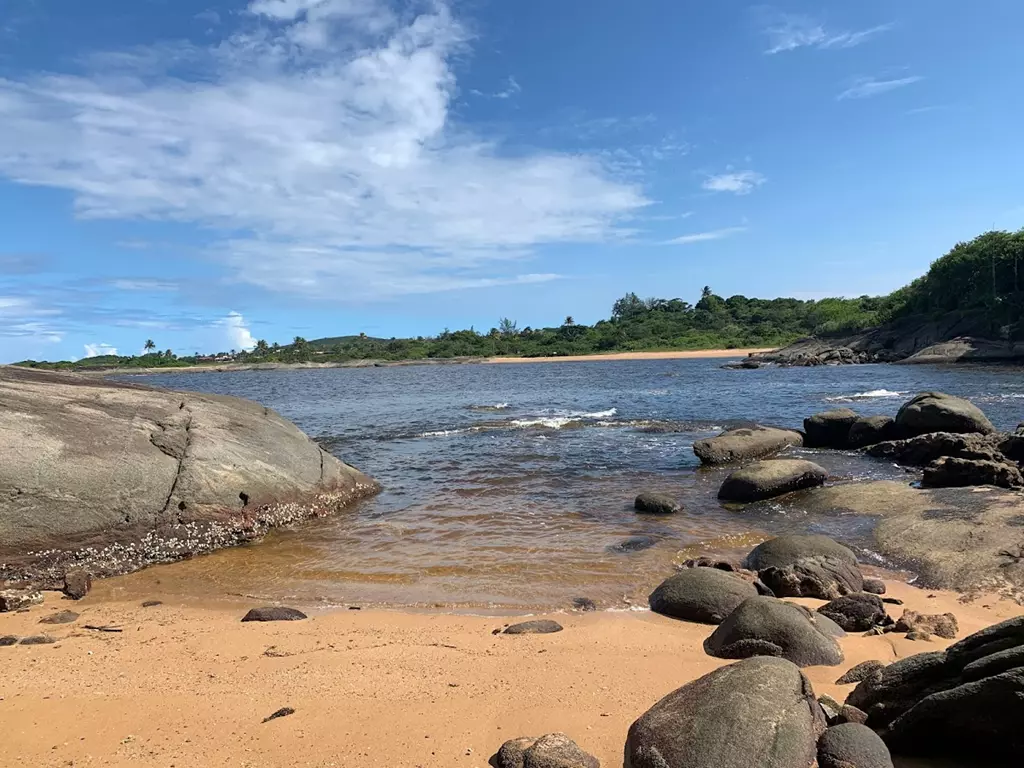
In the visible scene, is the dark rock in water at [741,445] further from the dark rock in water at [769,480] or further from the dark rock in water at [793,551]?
the dark rock in water at [793,551]

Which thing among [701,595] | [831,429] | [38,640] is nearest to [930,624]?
[701,595]

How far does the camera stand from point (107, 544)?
28.7 ft

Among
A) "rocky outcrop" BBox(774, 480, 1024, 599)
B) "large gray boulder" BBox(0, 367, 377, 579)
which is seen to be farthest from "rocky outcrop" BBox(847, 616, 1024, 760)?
"large gray boulder" BBox(0, 367, 377, 579)

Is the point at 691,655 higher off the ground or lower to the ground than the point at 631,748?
lower

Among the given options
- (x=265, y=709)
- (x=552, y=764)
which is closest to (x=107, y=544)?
(x=265, y=709)

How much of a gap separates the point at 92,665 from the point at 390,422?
73.7 ft

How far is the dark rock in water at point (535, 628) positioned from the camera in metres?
6.45

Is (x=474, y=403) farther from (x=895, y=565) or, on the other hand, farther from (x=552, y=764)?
(x=552, y=764)

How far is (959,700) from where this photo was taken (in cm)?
348

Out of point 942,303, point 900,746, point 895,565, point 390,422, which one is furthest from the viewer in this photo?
point 942,303

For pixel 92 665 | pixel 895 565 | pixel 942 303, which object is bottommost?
pixel 895 565

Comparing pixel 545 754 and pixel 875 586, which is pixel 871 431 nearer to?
pixel 875 586

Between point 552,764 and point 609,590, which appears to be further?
point 609,590

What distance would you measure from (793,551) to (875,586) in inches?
37.4
